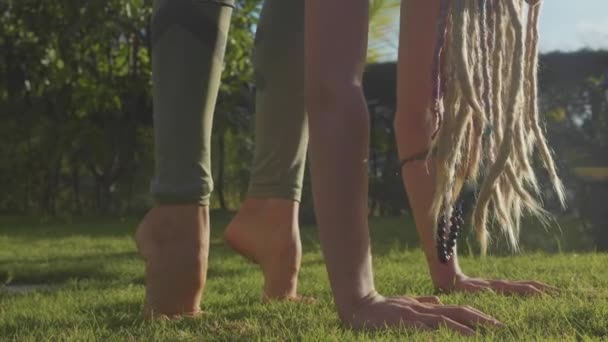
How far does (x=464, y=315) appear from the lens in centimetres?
152

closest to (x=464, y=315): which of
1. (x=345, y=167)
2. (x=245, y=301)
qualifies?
(x=345, y=167)

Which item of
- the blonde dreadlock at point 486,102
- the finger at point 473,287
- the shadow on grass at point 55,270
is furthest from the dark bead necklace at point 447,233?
the shadow on grass at point 55,270

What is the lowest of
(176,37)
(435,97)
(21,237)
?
(21,237)

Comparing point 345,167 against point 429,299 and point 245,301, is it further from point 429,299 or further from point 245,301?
point 245,301

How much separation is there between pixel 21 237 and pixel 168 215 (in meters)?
4.05

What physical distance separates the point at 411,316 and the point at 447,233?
0.74 feet

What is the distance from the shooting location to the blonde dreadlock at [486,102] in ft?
4.82

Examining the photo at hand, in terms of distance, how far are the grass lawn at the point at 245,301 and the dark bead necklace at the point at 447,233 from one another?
0.14 metres

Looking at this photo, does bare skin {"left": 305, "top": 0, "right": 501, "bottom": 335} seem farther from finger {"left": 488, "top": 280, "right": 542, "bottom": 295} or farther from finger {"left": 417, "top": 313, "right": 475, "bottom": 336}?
finger {"left": 488, "top": 280, "right": 542, "bottom": 295}

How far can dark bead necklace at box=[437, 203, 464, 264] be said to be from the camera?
60.5 inches

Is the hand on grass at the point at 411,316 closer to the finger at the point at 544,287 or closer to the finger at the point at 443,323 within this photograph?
the finger at the point at 443,323

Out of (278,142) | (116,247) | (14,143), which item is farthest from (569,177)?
(14,143)

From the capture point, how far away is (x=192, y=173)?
190 cm

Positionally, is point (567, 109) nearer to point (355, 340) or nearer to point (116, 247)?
point (116, 247)
